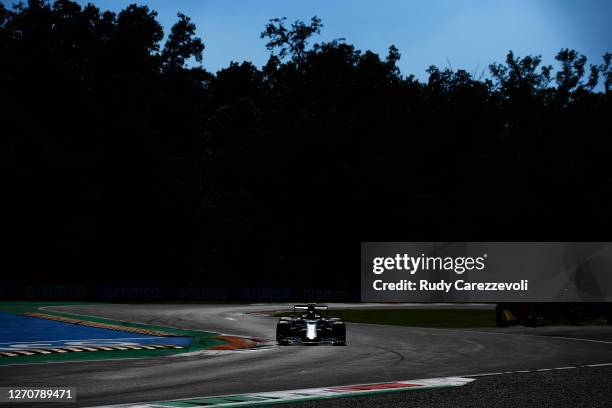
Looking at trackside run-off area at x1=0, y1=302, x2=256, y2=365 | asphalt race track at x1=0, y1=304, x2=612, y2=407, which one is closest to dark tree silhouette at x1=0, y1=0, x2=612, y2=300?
trackside run-off area at x1=0, y1=302, x2=256, y2=365

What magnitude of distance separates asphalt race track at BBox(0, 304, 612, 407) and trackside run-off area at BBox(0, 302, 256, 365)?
167 cm

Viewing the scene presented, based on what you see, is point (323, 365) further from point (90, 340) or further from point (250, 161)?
point (250, 161)

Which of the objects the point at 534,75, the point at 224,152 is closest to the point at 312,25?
the point at 224,152

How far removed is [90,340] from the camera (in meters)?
25.5

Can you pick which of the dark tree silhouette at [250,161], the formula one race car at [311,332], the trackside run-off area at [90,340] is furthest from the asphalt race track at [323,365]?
the dark tree silhouette at [250,161]

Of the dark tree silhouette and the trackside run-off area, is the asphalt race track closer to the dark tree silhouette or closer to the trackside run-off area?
the trackside run-off area

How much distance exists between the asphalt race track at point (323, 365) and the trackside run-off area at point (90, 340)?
65.6 inches

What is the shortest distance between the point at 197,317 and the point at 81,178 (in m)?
41.4

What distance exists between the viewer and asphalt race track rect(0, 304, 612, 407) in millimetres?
14008

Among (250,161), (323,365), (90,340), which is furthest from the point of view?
(250,161)

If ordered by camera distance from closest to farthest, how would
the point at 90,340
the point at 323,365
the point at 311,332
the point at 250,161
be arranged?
the point at 323,365 → the point at 311,332 → the point at 90,340 → the point at 250,161

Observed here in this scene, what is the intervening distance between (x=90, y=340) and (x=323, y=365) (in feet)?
33.4

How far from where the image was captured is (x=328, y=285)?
77250mm

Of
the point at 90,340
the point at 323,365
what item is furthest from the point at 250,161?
the point at 323,365
